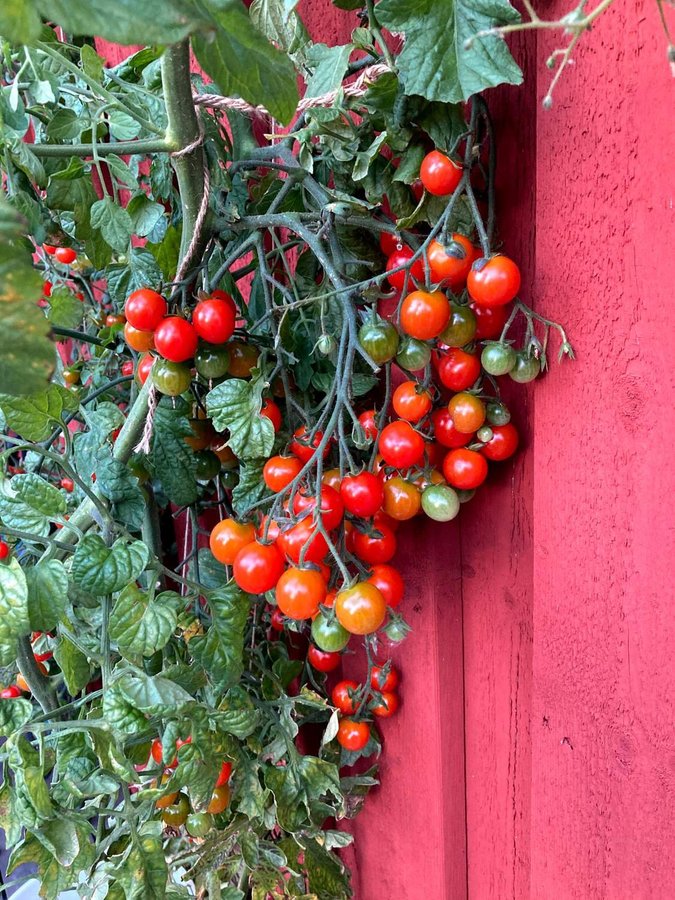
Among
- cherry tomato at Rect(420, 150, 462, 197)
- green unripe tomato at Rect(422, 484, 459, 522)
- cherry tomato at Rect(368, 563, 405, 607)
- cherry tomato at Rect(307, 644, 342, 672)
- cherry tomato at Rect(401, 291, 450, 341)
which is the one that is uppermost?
cherry tomato at Rect(420, 150, 462, 197)

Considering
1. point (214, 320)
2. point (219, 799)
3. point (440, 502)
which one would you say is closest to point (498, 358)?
point (440, 502)

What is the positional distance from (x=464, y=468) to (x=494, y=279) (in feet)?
0.57

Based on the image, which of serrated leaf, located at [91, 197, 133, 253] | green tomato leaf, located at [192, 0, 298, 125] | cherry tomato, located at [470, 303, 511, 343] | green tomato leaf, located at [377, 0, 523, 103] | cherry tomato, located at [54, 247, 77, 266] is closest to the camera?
green tomato leaf, located at [192, 0, 298, 125]

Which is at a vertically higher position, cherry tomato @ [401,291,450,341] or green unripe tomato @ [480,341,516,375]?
cherry tomato @ [401,291,450,341]

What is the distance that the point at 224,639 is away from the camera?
603 mm

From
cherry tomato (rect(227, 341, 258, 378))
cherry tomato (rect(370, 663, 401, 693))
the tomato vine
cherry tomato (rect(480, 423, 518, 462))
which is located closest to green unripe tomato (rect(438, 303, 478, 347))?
the tomato vine

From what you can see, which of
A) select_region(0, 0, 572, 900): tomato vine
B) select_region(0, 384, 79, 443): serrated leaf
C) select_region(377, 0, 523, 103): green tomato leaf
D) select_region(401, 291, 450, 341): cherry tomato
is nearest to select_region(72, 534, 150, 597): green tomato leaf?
select_region(0, 0, 572, 900): tomato vine

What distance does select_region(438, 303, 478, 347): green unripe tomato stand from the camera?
1.66 feet

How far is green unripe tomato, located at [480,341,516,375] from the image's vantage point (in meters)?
0.50

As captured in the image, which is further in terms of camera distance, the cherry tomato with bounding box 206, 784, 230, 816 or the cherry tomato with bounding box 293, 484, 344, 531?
the cherry tomato with bounding box 206, 784, 230, 816

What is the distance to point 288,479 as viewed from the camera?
0.54 m

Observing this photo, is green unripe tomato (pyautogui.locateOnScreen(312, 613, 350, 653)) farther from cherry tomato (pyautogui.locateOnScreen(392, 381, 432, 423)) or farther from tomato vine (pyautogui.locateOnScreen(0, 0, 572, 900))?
cherry tomato (pyautogui.locateOnScreen(392, 381, 432, 423))

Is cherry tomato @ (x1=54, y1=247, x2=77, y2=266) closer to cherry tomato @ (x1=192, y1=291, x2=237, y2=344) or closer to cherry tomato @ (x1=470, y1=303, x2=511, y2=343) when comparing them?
cherry tomato @ (x1=192, y1=291, x2=237, y2=344)

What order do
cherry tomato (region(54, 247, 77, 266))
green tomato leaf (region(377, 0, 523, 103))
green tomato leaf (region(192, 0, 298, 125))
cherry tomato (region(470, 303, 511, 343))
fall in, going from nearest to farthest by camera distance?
green tomato leaf (region(192, 0, 298, 125))
green tomato leaf (region(377, 0, 523, 103))
cherry tomato (region(470, 303, 511, 343))
cherry tomato (region(54, 247, 77, 266))
